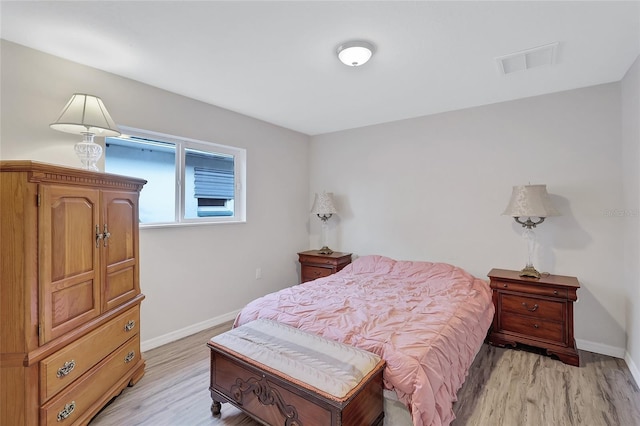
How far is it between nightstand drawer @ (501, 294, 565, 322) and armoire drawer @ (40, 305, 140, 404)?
3.03 metres

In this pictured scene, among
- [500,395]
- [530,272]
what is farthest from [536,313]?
[500,395]

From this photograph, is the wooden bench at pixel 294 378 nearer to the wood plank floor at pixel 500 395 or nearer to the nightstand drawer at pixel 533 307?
the wood plank floor at pixel 500 395

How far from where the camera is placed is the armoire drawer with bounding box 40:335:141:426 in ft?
4.77

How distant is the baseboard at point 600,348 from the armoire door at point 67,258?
150 inches

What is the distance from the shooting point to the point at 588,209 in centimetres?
262

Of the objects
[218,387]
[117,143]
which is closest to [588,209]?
[218,387]

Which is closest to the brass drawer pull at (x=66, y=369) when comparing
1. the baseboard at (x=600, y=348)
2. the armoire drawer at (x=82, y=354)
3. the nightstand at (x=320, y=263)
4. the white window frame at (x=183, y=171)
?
the armoire drawer at (x=82, y=354)

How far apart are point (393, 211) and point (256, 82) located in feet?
7.06

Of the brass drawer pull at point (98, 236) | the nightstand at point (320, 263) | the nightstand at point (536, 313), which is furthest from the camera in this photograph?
the nightstand at point (320, 263)

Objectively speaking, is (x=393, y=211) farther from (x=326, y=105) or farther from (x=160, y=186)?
(x=160, y=186)

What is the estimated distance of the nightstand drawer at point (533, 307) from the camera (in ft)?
8.00

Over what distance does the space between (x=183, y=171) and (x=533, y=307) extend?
346 cm

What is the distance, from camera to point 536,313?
8.28 feet

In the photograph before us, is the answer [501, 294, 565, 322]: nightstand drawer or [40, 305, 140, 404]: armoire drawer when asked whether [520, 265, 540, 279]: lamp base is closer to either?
[501, 294, 565, 322]: nightstand drawer
